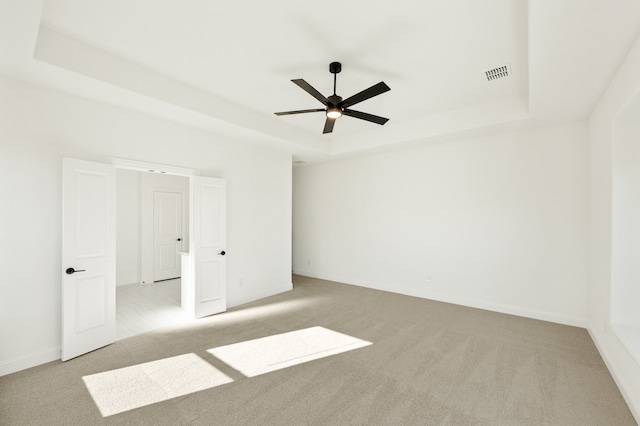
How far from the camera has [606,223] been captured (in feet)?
9.89

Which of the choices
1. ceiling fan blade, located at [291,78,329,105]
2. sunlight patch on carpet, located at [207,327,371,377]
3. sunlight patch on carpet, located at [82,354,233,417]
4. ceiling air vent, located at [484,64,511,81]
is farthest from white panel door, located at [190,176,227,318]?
ceiling air vent, located at [484,64,511,81]

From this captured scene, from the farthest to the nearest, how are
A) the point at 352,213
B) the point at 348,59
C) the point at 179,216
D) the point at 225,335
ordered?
1. the point at 179,216
2. the point at 352,213
3. the point at 225,335
4. the point at 348,59

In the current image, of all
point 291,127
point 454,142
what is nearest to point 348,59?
point 291,127

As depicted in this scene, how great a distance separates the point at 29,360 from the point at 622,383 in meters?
5.45

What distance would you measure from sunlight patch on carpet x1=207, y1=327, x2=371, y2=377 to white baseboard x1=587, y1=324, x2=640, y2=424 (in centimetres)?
218

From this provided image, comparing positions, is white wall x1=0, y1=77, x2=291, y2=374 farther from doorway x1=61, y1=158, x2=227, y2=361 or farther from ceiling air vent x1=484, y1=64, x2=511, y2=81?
ceiling air vent x1=484, y1=64, x2=511, y2=81

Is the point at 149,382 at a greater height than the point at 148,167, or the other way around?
the point at 148,167

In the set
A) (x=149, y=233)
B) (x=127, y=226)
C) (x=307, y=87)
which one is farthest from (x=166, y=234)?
(x=307, y=87)

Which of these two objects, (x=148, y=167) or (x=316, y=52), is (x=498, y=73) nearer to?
(x=316, y=52)

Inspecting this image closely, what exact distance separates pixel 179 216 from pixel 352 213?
163 inches

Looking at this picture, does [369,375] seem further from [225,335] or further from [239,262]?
[239,262]

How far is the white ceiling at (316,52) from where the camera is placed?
2.20 meters

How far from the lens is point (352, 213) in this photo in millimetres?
6344

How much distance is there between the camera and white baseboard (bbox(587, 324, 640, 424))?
2.12m
